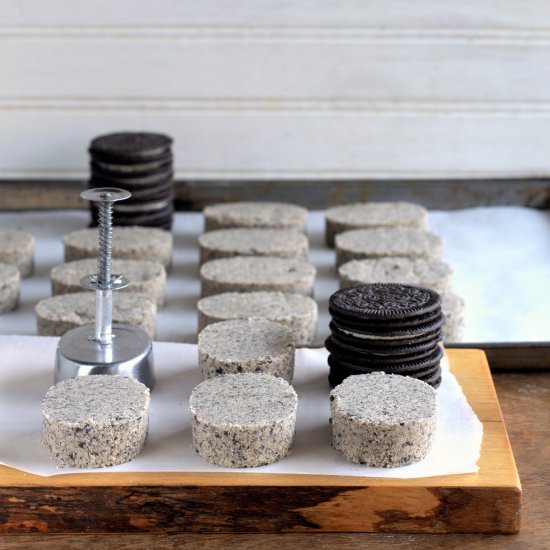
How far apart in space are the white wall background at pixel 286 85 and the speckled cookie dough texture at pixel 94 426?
1403 millimetres

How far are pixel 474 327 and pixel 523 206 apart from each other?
2.61 feet

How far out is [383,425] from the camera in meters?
1.51

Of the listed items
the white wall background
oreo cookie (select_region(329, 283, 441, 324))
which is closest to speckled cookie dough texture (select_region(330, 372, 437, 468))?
oreo cookie (select_region(329, 283, 441, 324))

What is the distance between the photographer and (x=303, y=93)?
2.86 metres

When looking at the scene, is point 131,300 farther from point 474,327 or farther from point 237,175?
point 237,175

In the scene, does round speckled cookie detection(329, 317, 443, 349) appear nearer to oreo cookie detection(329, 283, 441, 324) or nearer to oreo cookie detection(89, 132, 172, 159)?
oreo cookie detection(329, 283, 441, 324)

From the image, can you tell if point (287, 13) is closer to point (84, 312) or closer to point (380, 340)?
point (84, 312)

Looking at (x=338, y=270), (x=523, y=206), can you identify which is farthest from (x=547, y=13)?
(x=338, y=270)

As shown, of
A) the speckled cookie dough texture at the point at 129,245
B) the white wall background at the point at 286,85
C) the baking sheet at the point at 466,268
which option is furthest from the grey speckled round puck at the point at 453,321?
the white wall background at the point at 286,85

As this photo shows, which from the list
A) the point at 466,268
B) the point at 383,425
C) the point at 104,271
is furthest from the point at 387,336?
the point at 466,268

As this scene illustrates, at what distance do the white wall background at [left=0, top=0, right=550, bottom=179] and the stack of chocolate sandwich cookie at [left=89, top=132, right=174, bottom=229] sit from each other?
294 millimetres

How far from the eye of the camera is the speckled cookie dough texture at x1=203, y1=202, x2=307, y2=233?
8.41 feet

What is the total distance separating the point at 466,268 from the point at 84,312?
85cm

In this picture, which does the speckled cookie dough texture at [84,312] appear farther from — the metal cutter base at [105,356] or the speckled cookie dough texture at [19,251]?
the speckled cookie dough texture at [19,251]
